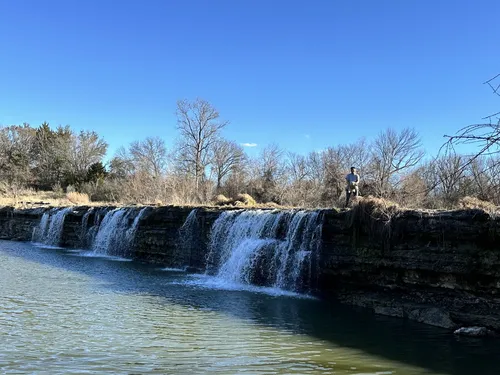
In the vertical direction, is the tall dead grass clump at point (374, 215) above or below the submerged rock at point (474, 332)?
above

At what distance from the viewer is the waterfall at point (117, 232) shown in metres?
23.2

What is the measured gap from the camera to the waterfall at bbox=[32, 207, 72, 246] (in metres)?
28.5

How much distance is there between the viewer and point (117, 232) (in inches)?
957

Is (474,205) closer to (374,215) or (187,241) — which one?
(374,215)

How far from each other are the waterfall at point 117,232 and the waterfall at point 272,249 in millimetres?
7502

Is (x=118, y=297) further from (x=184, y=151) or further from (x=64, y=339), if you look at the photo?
(x=184, y=151)

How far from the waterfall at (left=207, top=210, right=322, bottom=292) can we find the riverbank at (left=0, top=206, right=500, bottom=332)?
0.11 feet

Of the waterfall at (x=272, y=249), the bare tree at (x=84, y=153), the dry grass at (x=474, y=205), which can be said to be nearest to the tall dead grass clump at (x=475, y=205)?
the dry grass at (x=474, y=205)

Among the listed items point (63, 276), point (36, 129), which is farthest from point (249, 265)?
point (36, 129)

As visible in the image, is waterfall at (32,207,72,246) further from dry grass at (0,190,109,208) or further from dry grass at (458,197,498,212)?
dry grass at (458,197,498,212)

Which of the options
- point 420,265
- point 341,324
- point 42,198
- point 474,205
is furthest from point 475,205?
point 42,198

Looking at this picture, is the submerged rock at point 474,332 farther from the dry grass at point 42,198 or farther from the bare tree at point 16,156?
the bare tree at point 16,156

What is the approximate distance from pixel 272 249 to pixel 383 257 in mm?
3886

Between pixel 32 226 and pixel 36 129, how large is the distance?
125 feet
